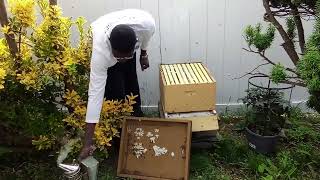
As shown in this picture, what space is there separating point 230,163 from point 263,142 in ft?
1.14

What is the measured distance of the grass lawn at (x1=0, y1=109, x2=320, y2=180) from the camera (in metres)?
3.48

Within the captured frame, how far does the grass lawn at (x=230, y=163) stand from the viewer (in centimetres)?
348

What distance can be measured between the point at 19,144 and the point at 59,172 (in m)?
0.41

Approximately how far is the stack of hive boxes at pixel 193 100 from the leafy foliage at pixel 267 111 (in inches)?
16.1

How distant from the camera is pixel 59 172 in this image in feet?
11.6

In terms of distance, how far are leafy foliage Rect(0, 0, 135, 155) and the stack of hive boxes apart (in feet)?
1.14

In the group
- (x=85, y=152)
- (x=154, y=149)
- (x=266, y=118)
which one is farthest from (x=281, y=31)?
(x=85, y=152)

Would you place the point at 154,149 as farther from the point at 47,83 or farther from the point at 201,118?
the point at 47,83

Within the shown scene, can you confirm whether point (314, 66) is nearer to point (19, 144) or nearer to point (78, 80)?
point (78, 80)

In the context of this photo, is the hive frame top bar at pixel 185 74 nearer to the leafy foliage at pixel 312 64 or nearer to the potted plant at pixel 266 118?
the potted plant at pixel 266 118

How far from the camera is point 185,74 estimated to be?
383 cm

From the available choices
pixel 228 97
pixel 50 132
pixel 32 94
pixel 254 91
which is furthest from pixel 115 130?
pixel 228 97

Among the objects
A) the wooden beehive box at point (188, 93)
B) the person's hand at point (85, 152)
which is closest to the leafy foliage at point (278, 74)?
the wooden beehive box at point (188, 93)

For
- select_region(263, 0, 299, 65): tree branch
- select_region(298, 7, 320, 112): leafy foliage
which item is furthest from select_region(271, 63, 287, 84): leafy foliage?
select_region(263, 0, 299, 65): tree branch
